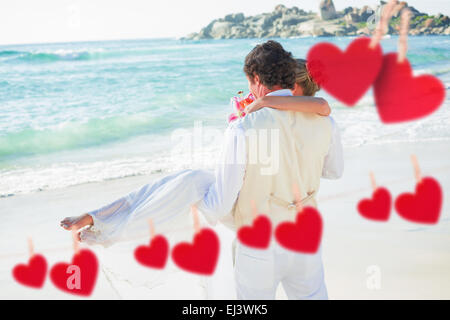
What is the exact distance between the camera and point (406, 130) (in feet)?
25.5

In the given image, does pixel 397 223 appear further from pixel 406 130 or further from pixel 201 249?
pixel 406 130

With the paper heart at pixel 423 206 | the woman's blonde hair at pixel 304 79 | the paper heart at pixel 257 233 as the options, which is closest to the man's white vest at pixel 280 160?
the paper heart at pixel 257 233

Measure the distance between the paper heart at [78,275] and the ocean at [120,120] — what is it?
9.83 feet


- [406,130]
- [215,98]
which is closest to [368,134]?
[406,130]

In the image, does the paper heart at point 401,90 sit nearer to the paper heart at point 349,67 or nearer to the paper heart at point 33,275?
the paper heart at point 349,67

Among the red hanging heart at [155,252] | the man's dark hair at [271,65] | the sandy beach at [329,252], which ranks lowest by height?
the sandy beach at [329,252]

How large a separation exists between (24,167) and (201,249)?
6.00 metres

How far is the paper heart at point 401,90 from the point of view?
8.48 ft

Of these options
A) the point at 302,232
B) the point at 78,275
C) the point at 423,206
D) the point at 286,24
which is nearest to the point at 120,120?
the point at 78,275

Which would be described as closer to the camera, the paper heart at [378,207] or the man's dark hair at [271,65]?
the man's dark hair at [271,65]

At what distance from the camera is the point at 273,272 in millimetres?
2010

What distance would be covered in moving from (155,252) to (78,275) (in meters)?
0.57

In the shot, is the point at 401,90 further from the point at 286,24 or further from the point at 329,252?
the point at 286,24
